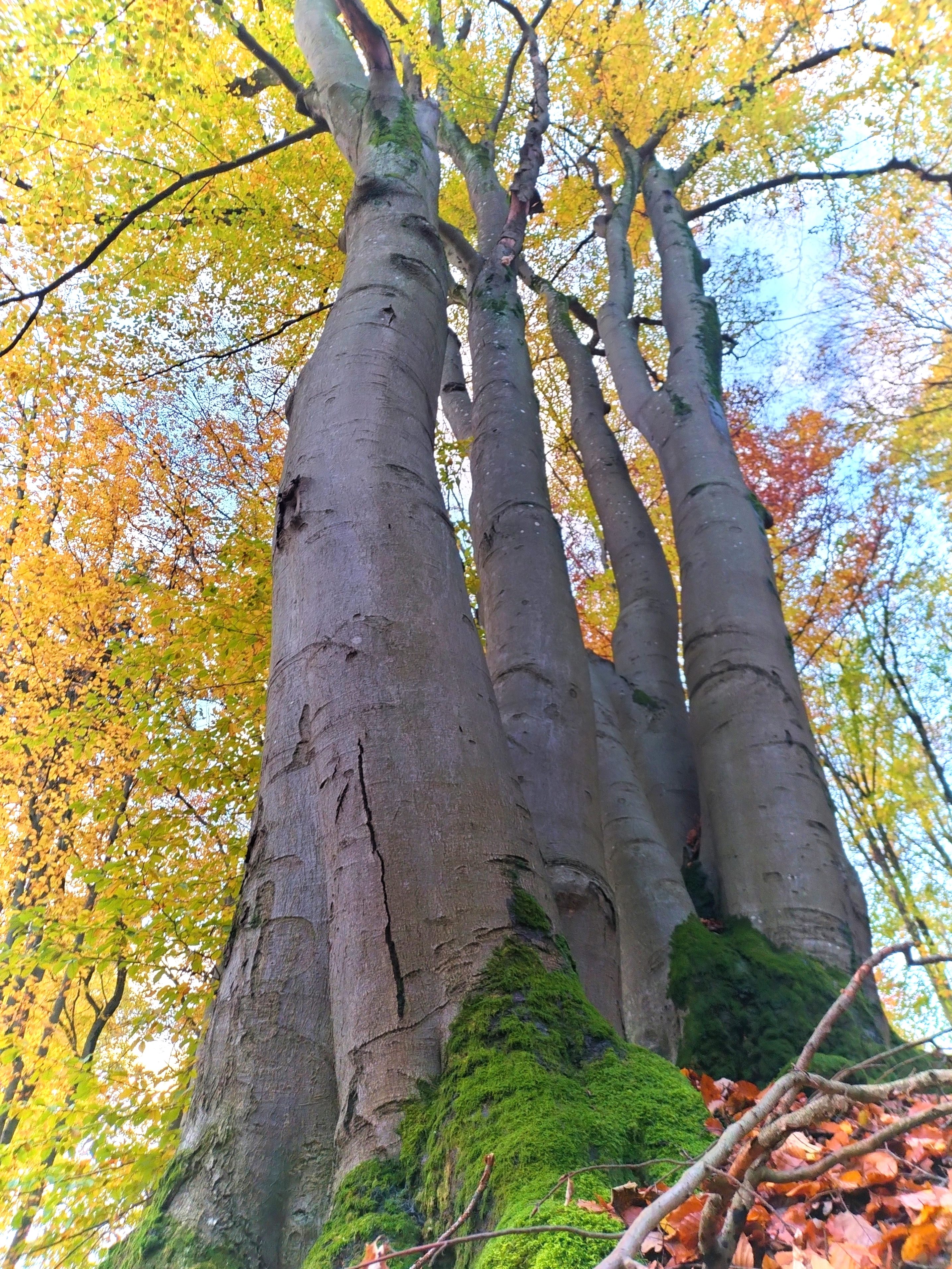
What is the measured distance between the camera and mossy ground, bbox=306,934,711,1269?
123 centimetres

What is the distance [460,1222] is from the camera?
1039 mm

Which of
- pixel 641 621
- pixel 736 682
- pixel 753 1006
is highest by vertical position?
pixel 641 621

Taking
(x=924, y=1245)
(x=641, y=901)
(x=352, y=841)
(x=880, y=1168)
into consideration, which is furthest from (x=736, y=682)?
(x=924, y=1245)

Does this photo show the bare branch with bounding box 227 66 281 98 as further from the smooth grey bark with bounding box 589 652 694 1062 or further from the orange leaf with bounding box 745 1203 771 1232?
the orange leaf with bounding box 745 1203 771 1232

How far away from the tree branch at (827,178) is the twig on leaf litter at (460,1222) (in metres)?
7.92

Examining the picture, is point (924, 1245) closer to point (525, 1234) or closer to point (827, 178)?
point (525, 1234)

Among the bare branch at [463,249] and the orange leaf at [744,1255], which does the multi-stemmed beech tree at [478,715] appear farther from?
the orange leaf at [744,1255]

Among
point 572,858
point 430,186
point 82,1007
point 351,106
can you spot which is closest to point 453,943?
point 572,858

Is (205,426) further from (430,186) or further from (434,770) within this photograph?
(434,770)

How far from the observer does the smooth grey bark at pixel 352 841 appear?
5.32ft

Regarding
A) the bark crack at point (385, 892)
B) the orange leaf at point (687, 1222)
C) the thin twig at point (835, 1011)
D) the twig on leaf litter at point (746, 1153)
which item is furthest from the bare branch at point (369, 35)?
the orange leaf at point (687, 1222)

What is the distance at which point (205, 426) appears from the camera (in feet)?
31.7

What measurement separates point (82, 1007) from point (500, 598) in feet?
37.9

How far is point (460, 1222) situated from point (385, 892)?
2.64ft
